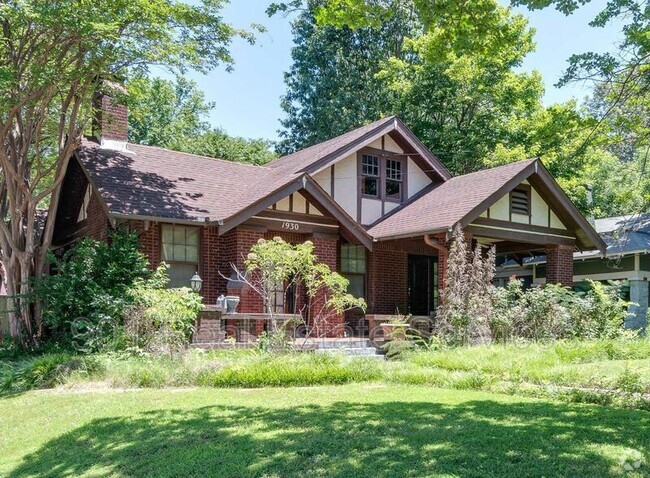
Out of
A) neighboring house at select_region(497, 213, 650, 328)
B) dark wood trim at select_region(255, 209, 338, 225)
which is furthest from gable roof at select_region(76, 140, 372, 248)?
neighboring house at select_region(497, 213, 650, 328)

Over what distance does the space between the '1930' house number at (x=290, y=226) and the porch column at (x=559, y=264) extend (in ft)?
25.9

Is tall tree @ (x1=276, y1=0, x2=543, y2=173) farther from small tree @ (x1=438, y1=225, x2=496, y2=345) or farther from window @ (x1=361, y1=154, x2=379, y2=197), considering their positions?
small tree @ (x1=438, y1=225, x2=496, y2=345)

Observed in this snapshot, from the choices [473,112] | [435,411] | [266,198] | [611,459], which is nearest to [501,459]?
[611,459]

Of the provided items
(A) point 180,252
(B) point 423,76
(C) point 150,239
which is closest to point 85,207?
(C) point 150,239

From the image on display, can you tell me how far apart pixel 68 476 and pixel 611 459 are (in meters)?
4.81

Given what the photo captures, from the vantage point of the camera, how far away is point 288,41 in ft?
124

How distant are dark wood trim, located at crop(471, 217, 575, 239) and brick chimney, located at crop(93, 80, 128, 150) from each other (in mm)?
10127

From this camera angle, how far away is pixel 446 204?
57.9 ft

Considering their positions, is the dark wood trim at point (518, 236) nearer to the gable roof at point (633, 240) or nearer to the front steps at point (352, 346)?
the gable roof at point (633, 240)

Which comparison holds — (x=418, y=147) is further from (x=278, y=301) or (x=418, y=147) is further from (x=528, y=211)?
(x=278, y=301)

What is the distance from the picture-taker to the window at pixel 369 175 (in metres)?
19.5

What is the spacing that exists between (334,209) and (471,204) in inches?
141

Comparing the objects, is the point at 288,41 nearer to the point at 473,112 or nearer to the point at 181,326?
the point at 473,112

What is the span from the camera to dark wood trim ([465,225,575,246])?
17.1 meters
